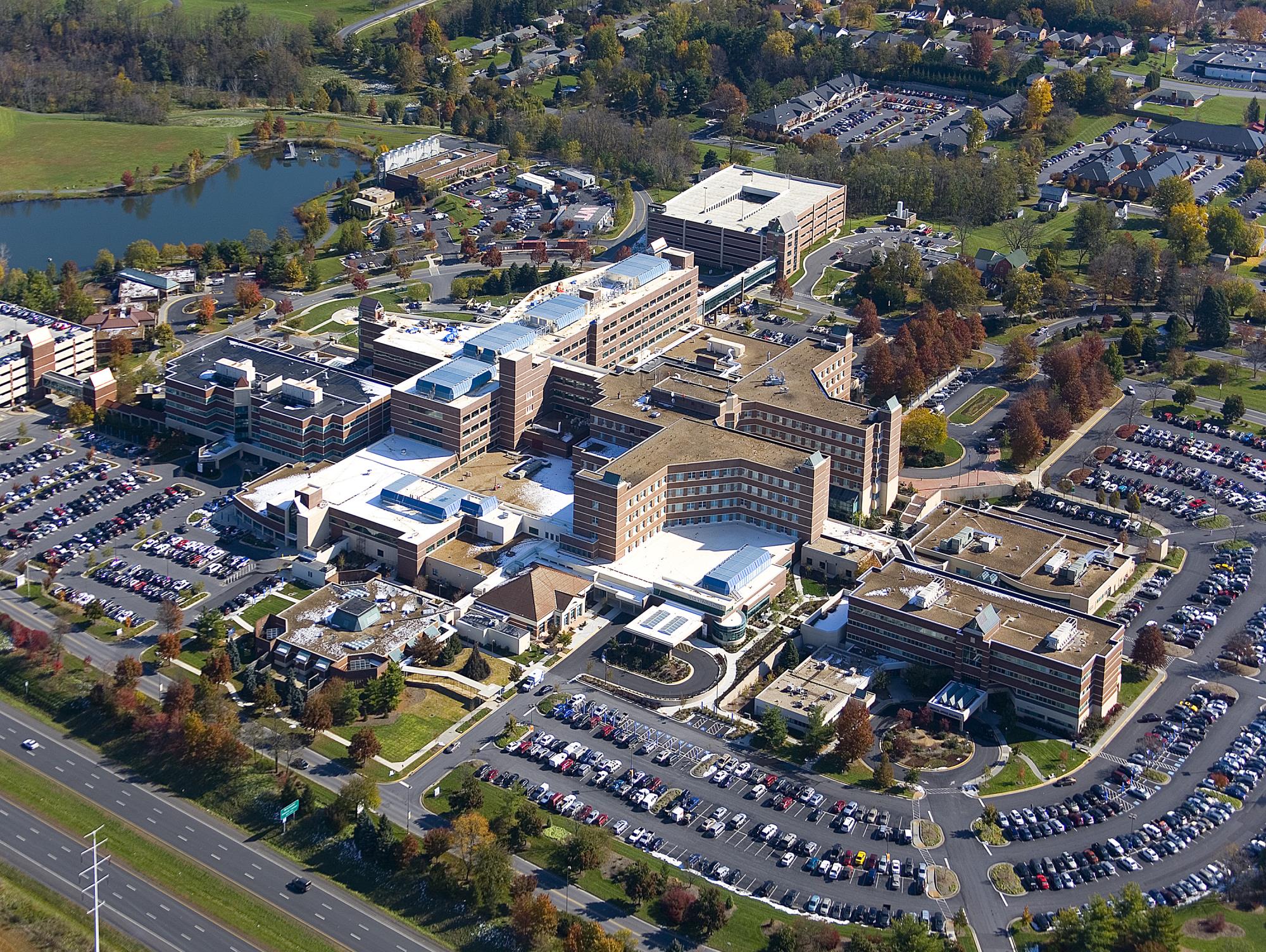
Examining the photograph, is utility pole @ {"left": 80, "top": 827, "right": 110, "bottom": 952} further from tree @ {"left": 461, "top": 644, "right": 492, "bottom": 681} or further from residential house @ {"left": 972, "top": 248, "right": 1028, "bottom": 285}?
residential house @ {"left": 972, "top": 248, "right": 1028, "bottom": 285}

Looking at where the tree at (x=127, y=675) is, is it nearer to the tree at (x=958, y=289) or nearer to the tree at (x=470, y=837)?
the tree at (x=470, y=837)

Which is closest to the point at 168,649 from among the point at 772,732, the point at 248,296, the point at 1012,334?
the point at 772,732

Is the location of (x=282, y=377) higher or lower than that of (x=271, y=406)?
higher

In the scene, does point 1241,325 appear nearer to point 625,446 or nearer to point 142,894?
point 625,446

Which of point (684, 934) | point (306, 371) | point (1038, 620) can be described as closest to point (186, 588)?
→ point (306, 371)

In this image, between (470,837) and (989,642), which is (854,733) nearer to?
(989,642)

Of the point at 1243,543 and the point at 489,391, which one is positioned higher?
the point at 489,391
